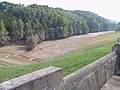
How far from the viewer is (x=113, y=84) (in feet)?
24.4

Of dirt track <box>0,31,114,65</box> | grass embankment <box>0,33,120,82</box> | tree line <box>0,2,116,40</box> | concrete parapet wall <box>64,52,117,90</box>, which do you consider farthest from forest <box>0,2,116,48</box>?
concrete parapet wall <box>64,52,117,90</box>

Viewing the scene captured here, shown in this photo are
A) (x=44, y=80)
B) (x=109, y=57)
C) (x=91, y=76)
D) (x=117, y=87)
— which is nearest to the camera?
(x=44, y=80)

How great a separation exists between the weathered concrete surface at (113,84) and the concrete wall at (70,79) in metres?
0.12

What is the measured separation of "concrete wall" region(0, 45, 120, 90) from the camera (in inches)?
140

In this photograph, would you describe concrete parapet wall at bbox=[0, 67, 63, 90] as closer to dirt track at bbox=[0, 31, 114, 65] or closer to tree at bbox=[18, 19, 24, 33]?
dirt track at bbox=[0, 31, 114, 65]

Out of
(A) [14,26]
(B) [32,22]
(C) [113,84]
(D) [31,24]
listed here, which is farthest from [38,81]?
(B) [32,22]

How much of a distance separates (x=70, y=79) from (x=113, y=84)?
2.82 meters

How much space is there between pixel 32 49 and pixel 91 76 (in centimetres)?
3740

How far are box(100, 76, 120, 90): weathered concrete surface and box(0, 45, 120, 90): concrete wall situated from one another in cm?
12

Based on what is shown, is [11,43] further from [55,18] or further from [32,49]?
[55,18]

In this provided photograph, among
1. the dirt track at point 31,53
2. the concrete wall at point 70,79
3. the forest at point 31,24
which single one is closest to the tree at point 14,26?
the forest at point 31,24

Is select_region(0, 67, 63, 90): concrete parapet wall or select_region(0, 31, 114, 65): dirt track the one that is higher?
select_region(0, 67, 63, 90): concrete parapet wall

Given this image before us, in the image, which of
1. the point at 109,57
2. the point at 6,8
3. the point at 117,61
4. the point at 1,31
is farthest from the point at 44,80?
the point at 6,8

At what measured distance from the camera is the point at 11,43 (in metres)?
51.7
